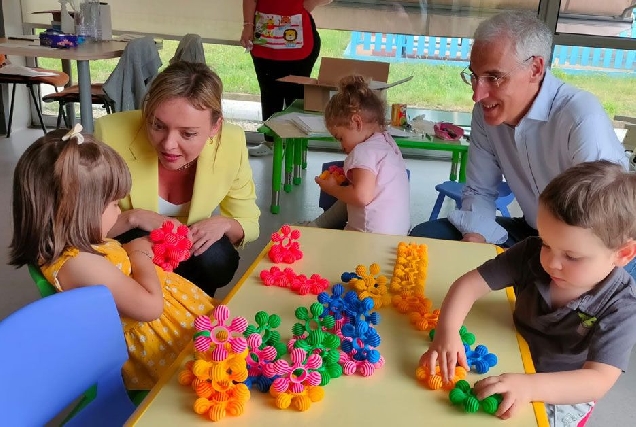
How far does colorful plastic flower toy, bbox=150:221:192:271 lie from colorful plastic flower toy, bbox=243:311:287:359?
0.50 meters

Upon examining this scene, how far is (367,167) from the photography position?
7.41 ft

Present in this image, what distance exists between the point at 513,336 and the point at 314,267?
47cm

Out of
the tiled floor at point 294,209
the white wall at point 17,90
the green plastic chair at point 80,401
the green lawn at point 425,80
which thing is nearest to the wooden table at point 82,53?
the tiled floor at point 294,209

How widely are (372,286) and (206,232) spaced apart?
70cm

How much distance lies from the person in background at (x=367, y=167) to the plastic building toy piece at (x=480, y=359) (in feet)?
3.88

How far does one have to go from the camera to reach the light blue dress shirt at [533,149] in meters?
1.85

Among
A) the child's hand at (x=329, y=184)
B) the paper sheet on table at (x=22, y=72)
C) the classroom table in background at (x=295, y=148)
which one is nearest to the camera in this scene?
the child's hand at (x=329, y=184)

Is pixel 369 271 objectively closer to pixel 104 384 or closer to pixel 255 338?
pixel 255 338

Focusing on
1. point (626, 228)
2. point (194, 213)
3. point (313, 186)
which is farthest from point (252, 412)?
point (313, 186)

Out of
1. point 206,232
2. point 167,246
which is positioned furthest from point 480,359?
point 206,232

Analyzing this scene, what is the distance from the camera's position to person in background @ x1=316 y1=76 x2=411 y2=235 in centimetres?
228

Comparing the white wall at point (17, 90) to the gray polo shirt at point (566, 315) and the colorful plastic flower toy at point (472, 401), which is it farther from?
the colorful plastic flower toy at point (472, 401)

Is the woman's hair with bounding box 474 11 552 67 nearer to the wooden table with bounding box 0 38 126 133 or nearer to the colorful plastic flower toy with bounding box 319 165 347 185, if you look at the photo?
the colorful plastic flower toy with bounding box 319 165 347 185

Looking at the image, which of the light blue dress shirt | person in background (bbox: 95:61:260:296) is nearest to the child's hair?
the light blue dress shirt
